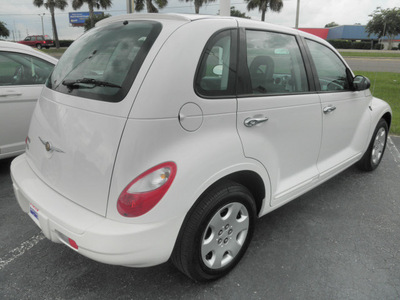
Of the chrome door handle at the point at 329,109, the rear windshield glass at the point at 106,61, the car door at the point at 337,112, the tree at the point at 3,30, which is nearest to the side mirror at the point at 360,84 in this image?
the car door at the point at 337,112

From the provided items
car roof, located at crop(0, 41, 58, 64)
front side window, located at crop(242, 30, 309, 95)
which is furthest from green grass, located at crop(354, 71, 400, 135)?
car roof, located at crop(0, 41, 58, 64)

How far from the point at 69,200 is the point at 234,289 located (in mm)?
1218

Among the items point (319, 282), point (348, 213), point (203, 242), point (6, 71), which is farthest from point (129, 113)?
point (6, 71)

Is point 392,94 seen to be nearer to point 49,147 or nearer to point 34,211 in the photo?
point 49,147

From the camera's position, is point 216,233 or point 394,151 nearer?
point 216,233

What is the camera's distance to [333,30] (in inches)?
3044

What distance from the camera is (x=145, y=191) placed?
167 centimetres

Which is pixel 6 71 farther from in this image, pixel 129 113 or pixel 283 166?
pixel 283 166

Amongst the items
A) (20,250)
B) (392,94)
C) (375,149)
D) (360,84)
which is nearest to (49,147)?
(20,250)

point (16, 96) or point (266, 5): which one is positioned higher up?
point (266, 5)

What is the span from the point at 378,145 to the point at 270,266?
8.73 feet

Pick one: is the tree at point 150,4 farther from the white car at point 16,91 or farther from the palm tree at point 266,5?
the white car at point 16,91

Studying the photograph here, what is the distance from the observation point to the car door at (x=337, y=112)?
9.39 ft

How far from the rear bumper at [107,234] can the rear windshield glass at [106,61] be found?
26.7 inches
